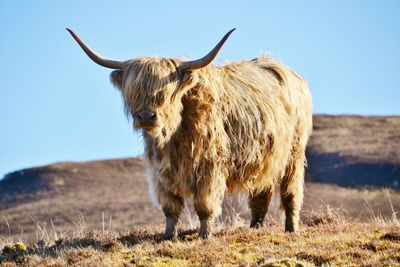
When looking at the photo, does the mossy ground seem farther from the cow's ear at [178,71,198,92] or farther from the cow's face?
the cow's ear at [178,71,198,92]

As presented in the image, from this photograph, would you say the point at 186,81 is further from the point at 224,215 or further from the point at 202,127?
the point at 224,215

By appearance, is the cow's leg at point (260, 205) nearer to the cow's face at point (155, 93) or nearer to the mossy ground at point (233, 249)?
the mossy ground at point (233, 249)

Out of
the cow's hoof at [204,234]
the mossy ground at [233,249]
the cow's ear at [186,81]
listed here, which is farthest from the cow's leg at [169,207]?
the cow's ear at [186,81]

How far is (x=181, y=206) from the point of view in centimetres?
891

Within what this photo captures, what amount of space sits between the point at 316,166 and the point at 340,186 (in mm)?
4101

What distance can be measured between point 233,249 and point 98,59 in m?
2.80

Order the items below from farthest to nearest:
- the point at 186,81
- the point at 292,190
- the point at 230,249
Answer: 1. the point at 292,190
2. the point at 186,81
3. the point at 230,249

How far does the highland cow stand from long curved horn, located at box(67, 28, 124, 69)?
0.04 feet

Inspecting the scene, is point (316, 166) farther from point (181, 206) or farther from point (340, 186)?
point (181, 206)

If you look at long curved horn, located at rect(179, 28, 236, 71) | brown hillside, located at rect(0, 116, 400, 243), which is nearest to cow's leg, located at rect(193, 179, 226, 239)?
long curved horn, located at rect(179, 28, 236, 71)

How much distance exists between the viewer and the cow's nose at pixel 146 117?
8.16 m

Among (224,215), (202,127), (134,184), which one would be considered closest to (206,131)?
(202,127)

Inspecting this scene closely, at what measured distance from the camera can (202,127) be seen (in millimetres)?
8672

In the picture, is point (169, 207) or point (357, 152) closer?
point (169, 207)
